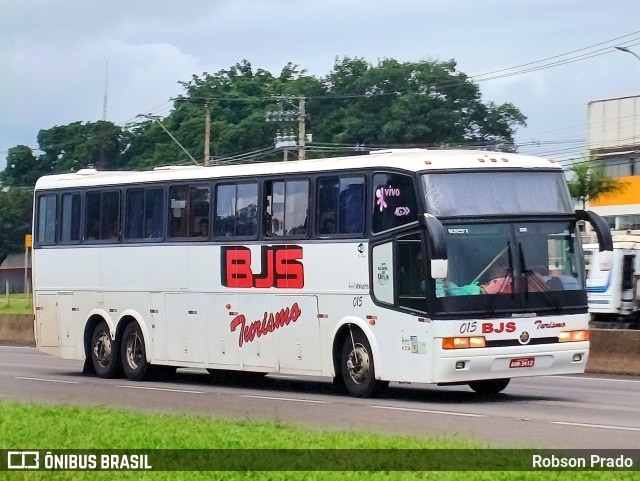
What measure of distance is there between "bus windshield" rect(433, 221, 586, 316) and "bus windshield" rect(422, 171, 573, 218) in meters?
0.23

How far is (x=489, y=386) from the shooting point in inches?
825

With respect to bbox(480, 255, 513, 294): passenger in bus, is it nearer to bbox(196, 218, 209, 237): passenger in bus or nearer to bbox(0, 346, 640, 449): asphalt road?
bbox(0, 346, 640, 449): asphalt road

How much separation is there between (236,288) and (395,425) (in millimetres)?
7402

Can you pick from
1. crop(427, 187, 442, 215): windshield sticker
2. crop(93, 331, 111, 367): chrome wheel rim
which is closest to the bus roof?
crop(427, 187, 442, 215): windshield sticker

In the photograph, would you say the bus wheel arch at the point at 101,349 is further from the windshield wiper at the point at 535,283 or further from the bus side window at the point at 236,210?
the windshield wiper at the point at 535,283

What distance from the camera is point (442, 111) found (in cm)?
9169

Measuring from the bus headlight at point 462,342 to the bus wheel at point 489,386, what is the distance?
1.93m

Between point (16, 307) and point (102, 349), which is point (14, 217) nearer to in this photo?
point (16, 307)

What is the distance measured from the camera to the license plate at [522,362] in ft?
62.2

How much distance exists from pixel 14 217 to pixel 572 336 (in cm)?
8792

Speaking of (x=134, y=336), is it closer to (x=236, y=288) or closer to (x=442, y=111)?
(x=236, y=288)

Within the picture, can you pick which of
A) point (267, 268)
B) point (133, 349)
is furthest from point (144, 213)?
point (267, 268)

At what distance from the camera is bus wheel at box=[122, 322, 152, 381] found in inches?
990

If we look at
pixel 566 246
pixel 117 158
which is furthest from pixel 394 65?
pixel 566 246
